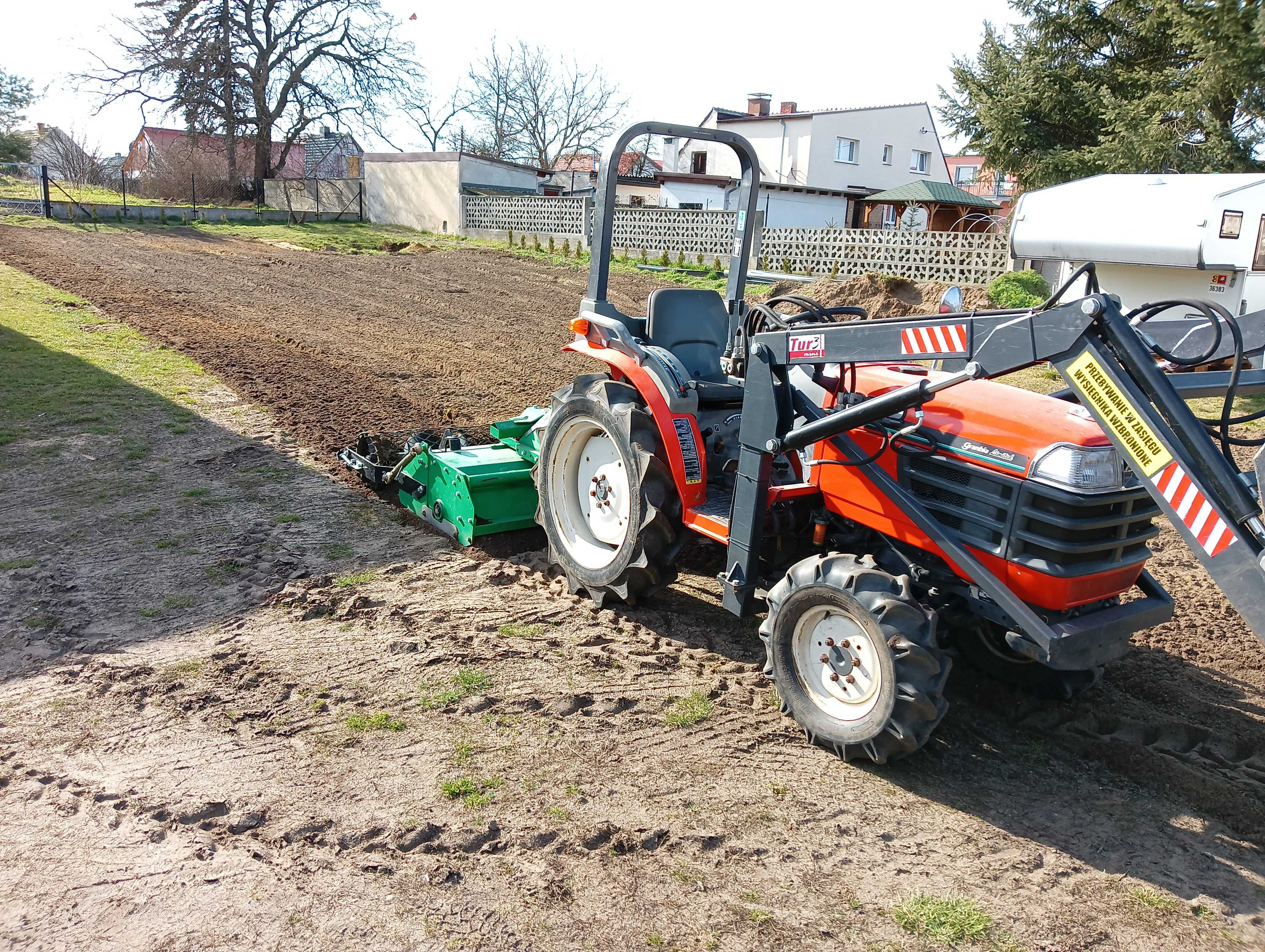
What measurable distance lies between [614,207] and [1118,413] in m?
2.79

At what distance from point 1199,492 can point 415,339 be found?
986cm

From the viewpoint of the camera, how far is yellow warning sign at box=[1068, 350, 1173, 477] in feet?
9.20

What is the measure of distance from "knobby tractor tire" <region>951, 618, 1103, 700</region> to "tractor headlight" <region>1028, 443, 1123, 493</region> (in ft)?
2.51

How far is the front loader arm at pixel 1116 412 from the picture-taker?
106 inches

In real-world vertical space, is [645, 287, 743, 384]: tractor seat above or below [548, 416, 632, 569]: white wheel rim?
above

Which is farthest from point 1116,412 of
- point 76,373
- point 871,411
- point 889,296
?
point 889,296

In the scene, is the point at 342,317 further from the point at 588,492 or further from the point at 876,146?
the point at 876,146

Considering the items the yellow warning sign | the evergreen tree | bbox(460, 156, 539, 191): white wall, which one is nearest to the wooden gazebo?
the evergreen tree

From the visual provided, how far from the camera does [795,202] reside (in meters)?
30.4

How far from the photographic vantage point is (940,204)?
100ft

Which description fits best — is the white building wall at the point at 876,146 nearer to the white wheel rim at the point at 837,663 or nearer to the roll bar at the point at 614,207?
the roll bar at the point at 614,207

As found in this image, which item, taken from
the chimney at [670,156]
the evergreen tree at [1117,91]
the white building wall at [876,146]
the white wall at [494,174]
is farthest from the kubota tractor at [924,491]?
the chimney at [670,156]

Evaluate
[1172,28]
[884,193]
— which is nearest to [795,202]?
[884,193]

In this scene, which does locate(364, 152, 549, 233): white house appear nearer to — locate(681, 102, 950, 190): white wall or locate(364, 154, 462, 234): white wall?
locate(364, 154, 462, 234): white wall
